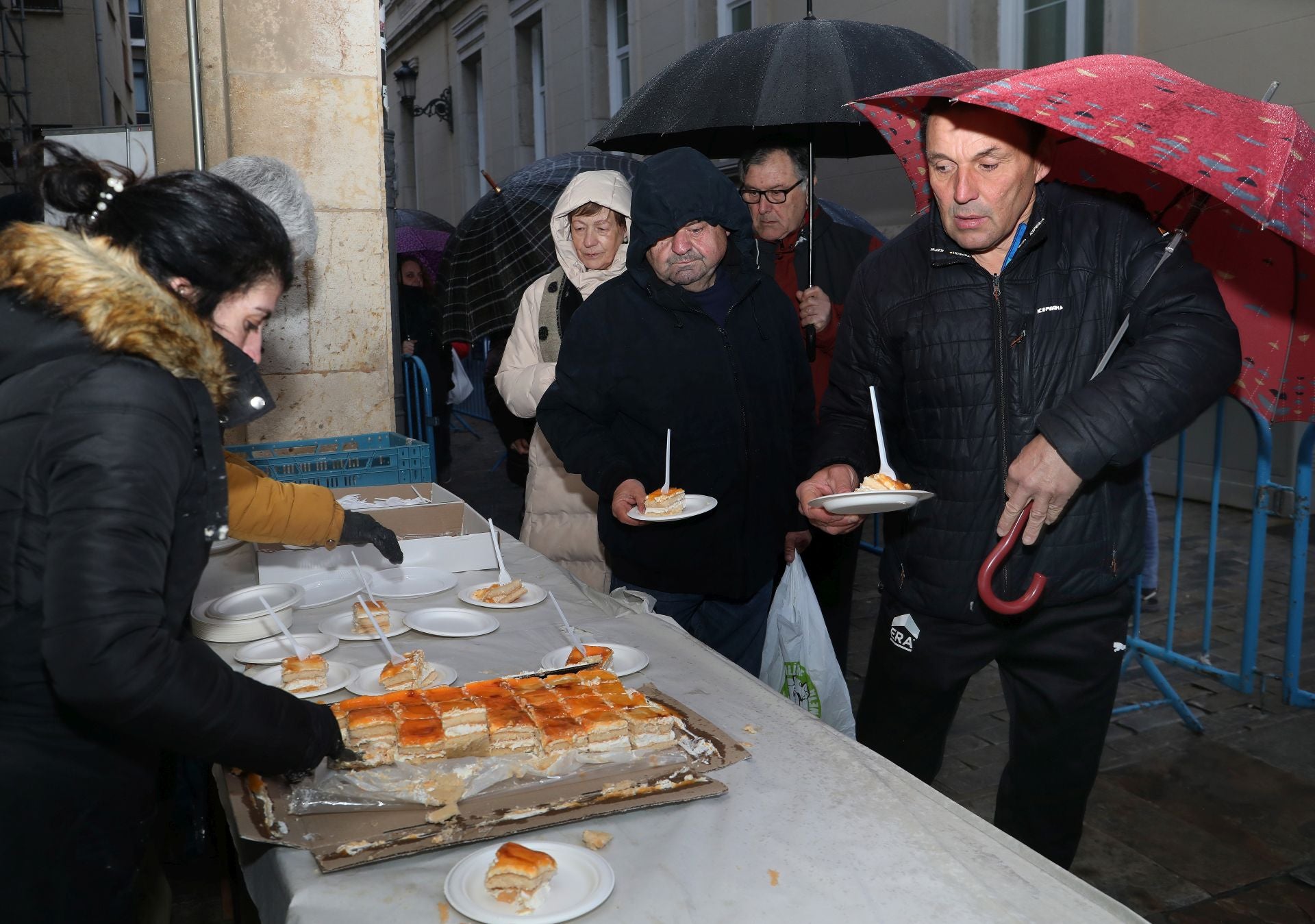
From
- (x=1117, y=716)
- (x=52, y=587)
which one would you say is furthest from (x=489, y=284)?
(x=52, y=587)

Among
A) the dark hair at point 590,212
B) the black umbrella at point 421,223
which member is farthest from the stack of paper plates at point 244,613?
the black umbrella at point 421,223

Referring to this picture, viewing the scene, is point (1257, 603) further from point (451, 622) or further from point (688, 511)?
point (451, 622)

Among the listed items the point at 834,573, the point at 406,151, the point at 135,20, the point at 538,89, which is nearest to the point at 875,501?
the point at 834,573

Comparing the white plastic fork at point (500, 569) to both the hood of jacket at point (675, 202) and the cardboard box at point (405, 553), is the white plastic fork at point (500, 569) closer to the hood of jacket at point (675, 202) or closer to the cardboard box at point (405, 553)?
the cardboard box at point (405, 553)

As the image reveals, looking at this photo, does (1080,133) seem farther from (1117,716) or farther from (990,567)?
(1117,716)

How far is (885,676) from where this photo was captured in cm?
282

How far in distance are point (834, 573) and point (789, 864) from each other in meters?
2.65

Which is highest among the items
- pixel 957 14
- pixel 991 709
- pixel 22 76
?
pixel 22 76

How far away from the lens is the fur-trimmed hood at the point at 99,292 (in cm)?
143

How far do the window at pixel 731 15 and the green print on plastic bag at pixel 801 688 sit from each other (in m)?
11.4

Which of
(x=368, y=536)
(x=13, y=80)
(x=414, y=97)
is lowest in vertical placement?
(x=368, y=536)

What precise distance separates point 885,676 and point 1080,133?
1461 millimetres

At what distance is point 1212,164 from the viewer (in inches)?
77.1

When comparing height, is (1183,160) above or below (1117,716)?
above
